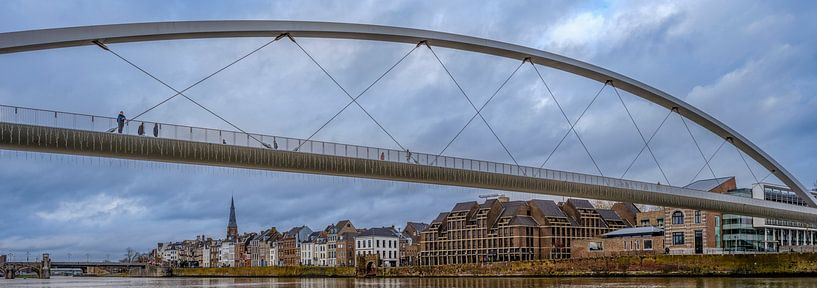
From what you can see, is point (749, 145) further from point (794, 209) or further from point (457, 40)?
point (457, 40)

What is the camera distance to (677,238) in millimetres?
78562

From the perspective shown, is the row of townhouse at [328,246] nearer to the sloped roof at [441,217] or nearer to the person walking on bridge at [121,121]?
the sloped roof at [441,217]

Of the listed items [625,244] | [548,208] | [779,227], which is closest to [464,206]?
[548,208]

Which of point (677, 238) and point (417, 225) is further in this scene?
point (417, 225)

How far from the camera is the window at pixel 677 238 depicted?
256 feet

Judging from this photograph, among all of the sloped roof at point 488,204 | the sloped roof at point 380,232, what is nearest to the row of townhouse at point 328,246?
the sloped roof at point 380,232

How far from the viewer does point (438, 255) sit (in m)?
108

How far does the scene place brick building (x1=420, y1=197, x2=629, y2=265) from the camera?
9725 centimetres

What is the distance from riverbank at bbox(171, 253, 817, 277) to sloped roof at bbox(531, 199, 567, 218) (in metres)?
15.1

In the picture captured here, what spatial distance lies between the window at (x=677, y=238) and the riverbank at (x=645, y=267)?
8453 millimetres

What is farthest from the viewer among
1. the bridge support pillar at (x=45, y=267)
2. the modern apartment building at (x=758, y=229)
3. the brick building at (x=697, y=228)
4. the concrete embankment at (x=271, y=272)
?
the bridge support pillar at (x=45, y=267)

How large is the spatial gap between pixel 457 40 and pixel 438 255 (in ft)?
244

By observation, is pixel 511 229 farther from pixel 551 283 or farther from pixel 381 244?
pixel 551 283

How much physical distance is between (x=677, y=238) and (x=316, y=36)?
56.8 m
